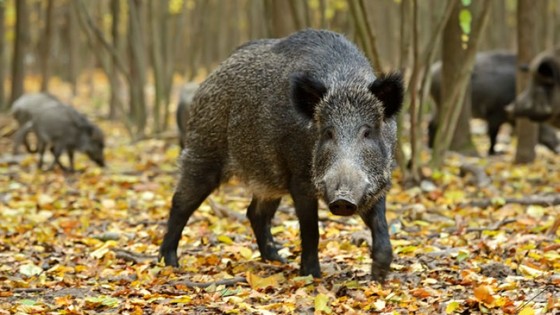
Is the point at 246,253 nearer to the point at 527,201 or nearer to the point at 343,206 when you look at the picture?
the point at 343,206

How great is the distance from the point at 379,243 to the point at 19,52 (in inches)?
587

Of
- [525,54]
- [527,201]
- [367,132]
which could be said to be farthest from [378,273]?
[525,54]

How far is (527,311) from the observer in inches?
191

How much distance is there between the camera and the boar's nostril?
16.9ft

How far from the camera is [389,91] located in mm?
5824

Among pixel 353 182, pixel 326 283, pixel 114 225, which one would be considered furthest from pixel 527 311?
pixel 114 225

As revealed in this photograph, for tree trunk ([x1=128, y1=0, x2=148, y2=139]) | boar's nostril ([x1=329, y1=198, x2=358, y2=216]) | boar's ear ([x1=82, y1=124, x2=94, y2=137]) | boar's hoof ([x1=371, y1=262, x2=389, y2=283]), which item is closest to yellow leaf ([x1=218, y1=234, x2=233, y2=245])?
boar's hoof ([x1=371, y1=262, x2=389, y2=283])

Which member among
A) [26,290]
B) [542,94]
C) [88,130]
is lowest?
[88,130]

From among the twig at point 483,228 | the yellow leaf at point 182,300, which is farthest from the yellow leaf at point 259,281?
the twig at point 483,228

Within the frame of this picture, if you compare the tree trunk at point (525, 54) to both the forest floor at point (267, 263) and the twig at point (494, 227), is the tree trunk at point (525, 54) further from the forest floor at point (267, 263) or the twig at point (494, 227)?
the twig at point (494, 227)

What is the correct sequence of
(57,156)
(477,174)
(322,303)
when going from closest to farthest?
(322,303) < (477,174) < (57,156)

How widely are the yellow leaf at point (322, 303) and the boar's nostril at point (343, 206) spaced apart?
0.56 meters

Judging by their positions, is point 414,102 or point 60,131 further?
point 60,131

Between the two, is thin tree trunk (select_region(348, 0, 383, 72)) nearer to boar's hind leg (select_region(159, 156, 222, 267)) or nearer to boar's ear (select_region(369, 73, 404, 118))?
boar's hind leg (select_region(159, 156, 222, 267))
